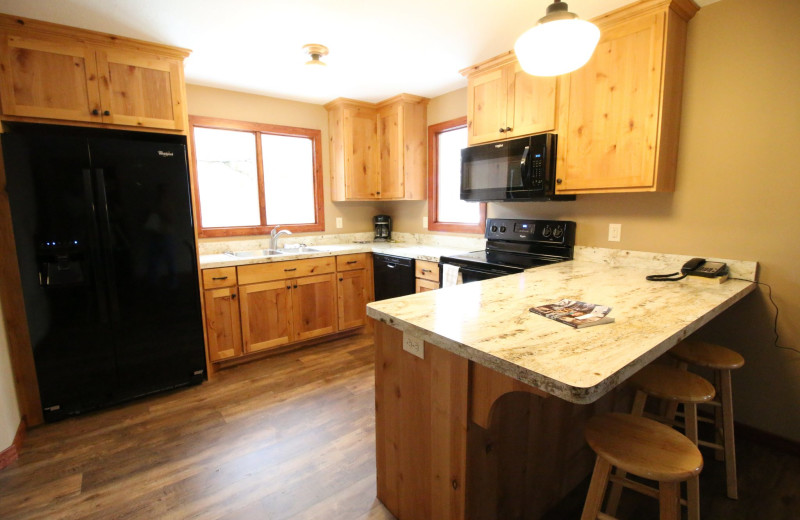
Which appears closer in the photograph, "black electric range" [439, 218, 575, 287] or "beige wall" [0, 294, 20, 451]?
"beige wall" [0, 294, 20, 451]

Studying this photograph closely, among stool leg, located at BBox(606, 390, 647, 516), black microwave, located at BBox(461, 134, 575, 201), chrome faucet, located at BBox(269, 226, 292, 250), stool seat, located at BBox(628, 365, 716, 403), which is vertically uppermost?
black microwave, located at BBox(461, 134, 575, 201)

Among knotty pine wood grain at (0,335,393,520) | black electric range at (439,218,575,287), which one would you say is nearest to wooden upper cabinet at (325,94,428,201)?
black electric range at (439,218,575,287)

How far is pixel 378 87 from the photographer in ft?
11.0

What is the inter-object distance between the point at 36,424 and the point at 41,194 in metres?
1.38

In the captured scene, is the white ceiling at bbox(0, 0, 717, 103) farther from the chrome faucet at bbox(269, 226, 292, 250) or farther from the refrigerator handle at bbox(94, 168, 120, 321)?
the chrome faucet at bbox(269, 226, 292, 250)

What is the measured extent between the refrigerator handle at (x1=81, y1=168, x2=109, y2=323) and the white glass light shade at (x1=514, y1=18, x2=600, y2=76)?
245 centimetres

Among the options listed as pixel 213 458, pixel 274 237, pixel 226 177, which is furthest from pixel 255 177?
pixel 213 458

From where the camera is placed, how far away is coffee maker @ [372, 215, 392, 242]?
4254mm

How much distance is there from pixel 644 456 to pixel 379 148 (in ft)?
11.3

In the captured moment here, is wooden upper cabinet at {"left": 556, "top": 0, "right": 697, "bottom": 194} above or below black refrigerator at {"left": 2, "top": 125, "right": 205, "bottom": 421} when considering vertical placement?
above

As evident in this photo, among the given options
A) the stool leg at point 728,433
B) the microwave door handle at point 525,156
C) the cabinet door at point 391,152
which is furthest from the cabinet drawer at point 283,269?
the stool leg at point 728,433

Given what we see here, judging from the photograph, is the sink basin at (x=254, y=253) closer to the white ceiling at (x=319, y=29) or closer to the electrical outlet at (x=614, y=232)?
the white ceiling at (x=319, y=29)

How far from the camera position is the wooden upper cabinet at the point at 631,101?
6.34ft

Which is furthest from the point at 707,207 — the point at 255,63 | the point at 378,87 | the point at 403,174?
the point at 255,63
